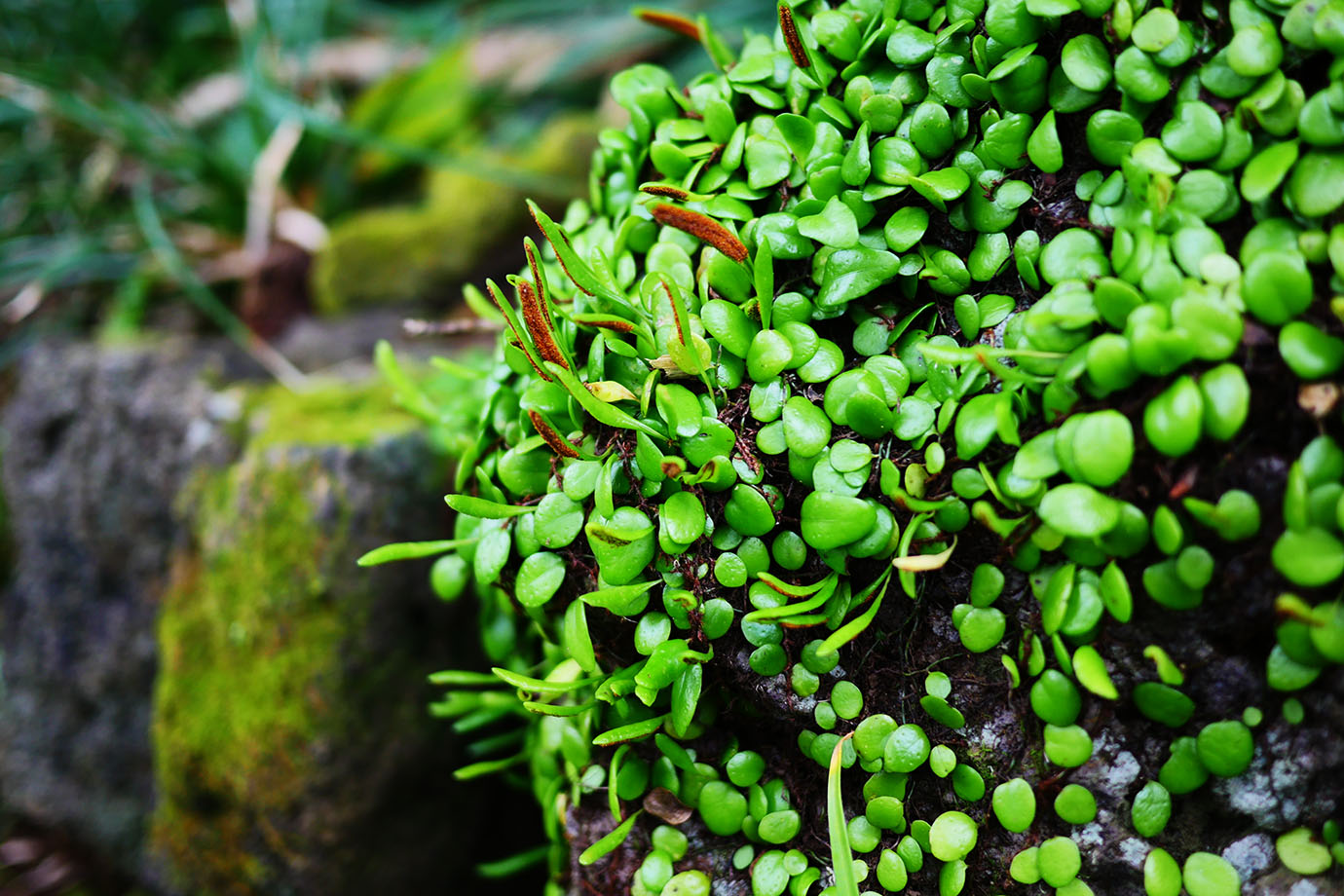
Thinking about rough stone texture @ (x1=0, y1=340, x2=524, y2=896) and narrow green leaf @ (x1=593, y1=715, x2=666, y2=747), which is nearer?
narrow green leaf @ (x1=593, y1=715, x2=666, y2=747)

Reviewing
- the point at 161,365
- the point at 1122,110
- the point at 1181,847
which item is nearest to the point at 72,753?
the point at 161,365

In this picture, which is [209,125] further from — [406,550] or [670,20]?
[406,550]

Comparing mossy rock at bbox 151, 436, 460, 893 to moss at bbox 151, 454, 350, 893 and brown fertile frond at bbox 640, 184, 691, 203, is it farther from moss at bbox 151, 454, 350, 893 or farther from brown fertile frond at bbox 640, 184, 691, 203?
brown fertile frond at bbox 640, 184, 691, 203

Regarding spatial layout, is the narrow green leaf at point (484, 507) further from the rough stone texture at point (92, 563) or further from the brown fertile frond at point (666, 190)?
the rough stone texture at point (92, 563)

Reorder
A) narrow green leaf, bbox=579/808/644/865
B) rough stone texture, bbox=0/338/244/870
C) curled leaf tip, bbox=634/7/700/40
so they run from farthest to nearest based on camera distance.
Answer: rough stone texture, bbox=0/338/244/870
curled leaf tip, bbox=634/7/700/40
narrow green leaf, bbox=579/808/644/865

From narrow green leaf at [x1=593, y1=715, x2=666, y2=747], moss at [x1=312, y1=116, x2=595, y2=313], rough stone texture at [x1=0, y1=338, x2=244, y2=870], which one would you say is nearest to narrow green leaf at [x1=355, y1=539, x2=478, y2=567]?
narrow green leaf at [x1=593, y1=715, x2=666, y2=747]

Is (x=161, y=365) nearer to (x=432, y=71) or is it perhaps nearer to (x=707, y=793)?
(x=432, y=71)

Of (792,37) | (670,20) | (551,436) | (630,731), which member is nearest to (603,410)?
(551,436)
